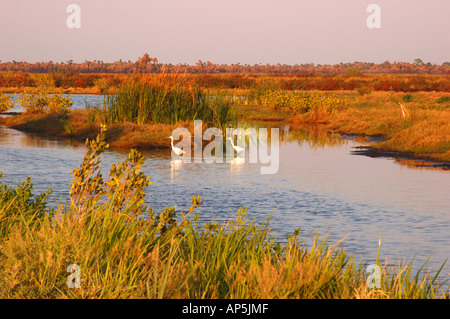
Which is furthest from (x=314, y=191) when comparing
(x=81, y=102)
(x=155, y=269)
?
(x=81, y=102)

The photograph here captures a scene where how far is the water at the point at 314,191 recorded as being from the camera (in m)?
11.4

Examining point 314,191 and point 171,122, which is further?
point 171,122

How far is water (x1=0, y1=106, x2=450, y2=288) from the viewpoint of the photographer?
37.4ft

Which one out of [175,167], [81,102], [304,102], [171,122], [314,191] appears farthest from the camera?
[81,102]

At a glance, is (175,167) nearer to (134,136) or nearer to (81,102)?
(134,136)

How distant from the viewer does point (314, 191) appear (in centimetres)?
1614

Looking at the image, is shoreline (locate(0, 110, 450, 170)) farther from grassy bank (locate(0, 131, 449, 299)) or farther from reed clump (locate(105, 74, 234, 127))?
grassy bank (locate(0, 131, 449, 299))

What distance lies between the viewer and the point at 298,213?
43.7 feet

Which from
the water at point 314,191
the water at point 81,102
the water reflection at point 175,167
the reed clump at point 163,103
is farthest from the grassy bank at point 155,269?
the water at point 81,102

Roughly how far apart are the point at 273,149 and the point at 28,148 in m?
9.30
